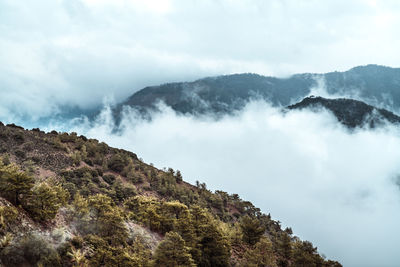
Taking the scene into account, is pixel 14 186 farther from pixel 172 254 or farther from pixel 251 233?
pixel 251 233

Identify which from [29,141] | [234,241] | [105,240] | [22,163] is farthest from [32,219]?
[29,141]

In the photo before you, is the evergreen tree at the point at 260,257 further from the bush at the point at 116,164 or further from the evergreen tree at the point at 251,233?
the bush at the point at 116,164

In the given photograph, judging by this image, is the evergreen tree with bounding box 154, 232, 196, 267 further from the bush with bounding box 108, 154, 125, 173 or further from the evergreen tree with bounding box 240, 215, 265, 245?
the bush with bounding box 108, 154, 125, 173

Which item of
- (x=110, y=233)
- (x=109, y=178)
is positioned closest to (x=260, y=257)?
(x=110, y=233)

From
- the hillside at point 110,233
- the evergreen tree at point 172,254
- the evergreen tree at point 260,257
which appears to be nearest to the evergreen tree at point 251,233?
the hillside at point 110,233

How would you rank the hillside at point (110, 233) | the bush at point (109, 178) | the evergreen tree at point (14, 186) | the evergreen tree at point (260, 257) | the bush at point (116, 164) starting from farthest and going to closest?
the bush at point (116, 164)
the bush at point (109, 178)
the evergreen tree at point (260, 257)
the evergreen tree at point (14, 186)
the hillside at point (110, 233)

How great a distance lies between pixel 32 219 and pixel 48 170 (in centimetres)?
4754

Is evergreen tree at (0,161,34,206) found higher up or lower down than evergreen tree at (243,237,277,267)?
lower down

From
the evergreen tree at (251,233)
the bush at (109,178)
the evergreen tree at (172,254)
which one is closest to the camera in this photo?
the evergreen tree at (172,254)

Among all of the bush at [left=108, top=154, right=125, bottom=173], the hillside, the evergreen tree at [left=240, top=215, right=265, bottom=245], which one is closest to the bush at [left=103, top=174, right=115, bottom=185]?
A: the bush at [left=108, top=154, right=125, bottom=173]

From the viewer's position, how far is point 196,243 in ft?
87.6

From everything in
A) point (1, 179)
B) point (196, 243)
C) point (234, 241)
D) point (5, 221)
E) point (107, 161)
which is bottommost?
point (5, 221)

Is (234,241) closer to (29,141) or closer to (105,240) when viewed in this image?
(105,240)

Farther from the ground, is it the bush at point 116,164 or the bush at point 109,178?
the bush at point 116,164
